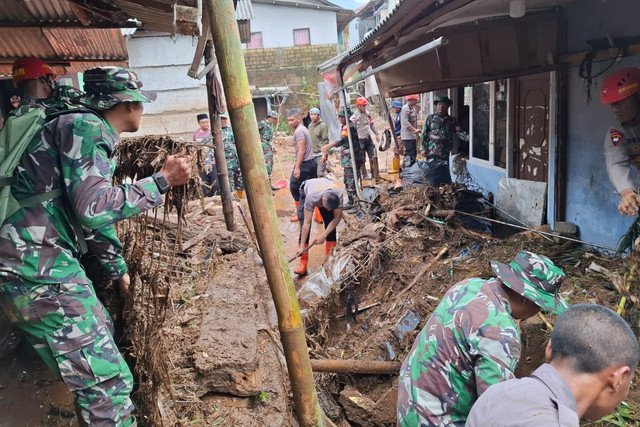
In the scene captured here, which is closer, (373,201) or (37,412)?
(37,412)

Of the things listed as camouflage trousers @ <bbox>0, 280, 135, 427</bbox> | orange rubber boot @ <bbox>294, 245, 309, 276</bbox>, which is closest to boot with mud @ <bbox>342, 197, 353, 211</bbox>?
orange rubber boot @ <bbox>294, 245, 309, 276</bbox>

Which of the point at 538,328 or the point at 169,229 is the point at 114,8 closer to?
the point at 169,229

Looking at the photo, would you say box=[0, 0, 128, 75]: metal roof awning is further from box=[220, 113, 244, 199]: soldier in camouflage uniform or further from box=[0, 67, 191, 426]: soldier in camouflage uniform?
box=[220, 113, 244, 199]: soldier in camouflage uniform

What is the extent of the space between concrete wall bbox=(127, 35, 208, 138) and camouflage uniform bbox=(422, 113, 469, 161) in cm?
876

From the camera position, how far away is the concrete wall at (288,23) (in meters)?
24.3

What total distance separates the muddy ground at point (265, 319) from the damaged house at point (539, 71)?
2.79 ft

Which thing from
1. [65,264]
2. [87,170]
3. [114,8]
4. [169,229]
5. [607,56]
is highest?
[114,8]

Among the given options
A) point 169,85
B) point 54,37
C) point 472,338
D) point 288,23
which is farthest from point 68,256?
point 288,23

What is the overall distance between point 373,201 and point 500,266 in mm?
6416

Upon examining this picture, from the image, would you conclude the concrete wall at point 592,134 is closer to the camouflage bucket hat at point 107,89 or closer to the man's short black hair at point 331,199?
the man's short black hair at point 331,199

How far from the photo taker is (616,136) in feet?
14.2

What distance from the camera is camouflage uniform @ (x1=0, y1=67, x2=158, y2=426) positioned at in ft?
6.97

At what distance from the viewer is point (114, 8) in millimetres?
3363

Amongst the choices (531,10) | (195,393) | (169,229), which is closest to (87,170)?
(195,393)
